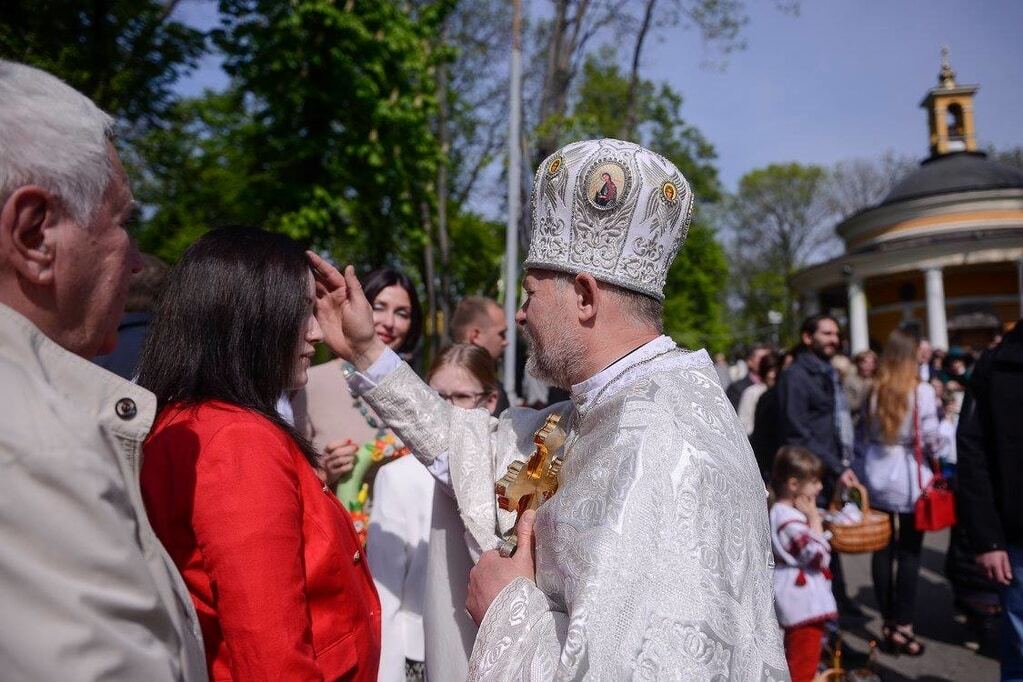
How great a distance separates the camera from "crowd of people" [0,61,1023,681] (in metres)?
1.12

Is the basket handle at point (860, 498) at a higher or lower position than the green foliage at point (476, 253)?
lower

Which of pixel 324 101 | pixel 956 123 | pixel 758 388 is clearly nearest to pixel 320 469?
pixel 758 388

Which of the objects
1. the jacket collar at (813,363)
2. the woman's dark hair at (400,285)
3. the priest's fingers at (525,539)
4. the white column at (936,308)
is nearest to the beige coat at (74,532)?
→ the priest's fingers at (525,539)

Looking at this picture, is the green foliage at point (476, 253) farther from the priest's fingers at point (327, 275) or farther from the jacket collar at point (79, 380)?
the jacket collar at point (79, 380)

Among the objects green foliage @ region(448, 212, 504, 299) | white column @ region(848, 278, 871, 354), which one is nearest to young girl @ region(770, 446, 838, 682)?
green foliage @ region(448, 212, 504, 299)

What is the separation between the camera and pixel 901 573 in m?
5.94

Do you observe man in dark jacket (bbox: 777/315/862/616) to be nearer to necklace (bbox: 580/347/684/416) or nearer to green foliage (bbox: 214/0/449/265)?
necklace (bbox: 580/347/684/416)

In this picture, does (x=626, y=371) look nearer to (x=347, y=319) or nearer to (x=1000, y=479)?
(x=347, y=319)

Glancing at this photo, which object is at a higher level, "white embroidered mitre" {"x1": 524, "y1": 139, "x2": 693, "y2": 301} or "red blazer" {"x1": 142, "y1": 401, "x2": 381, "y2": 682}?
"white embroidered mitre" {"x1": 524, "y1": 139, "x2": 693, "y2": 301}

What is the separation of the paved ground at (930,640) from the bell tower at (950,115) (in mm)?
34793

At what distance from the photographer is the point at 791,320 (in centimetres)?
4569

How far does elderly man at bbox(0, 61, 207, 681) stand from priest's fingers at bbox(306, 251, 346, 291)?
81 centimetres

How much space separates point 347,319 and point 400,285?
167cm

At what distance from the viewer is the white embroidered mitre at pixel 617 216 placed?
1.95m
